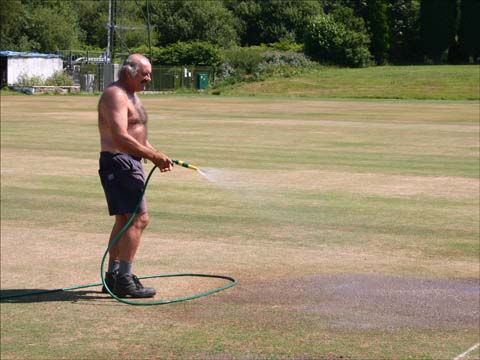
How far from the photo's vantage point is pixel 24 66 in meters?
87.5

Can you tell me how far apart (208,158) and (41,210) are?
948cm

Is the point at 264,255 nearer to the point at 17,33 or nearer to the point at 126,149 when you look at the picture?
the point at 126,149

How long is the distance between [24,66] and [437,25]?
41144mm

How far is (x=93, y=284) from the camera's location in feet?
34.9

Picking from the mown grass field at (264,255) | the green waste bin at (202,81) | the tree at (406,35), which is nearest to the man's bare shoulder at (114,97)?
the mown grass field at (264,255)

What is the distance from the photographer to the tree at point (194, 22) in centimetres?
12781

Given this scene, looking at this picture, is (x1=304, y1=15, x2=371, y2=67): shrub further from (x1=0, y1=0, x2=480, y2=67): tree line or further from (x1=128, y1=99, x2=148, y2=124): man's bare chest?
(x1=128, y1=99, x2=148, y2=124): man's bare chest

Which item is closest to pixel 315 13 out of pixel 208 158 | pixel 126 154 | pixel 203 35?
pixel 203 35

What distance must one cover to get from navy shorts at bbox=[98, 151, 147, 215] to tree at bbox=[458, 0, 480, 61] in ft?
298

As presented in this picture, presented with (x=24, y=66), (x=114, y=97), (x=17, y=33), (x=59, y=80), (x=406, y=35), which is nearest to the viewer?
(x=114, y=97)

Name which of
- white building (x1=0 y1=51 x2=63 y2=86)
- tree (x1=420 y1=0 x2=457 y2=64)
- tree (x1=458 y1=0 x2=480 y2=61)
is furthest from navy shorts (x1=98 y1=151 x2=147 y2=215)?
tree (x1=420 y1=0 x2=457 y2=64)

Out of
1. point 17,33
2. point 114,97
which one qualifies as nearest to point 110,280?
point 114,97

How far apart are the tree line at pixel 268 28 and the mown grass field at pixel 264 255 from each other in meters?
50.4

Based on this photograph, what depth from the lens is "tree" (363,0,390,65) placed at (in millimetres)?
98500
